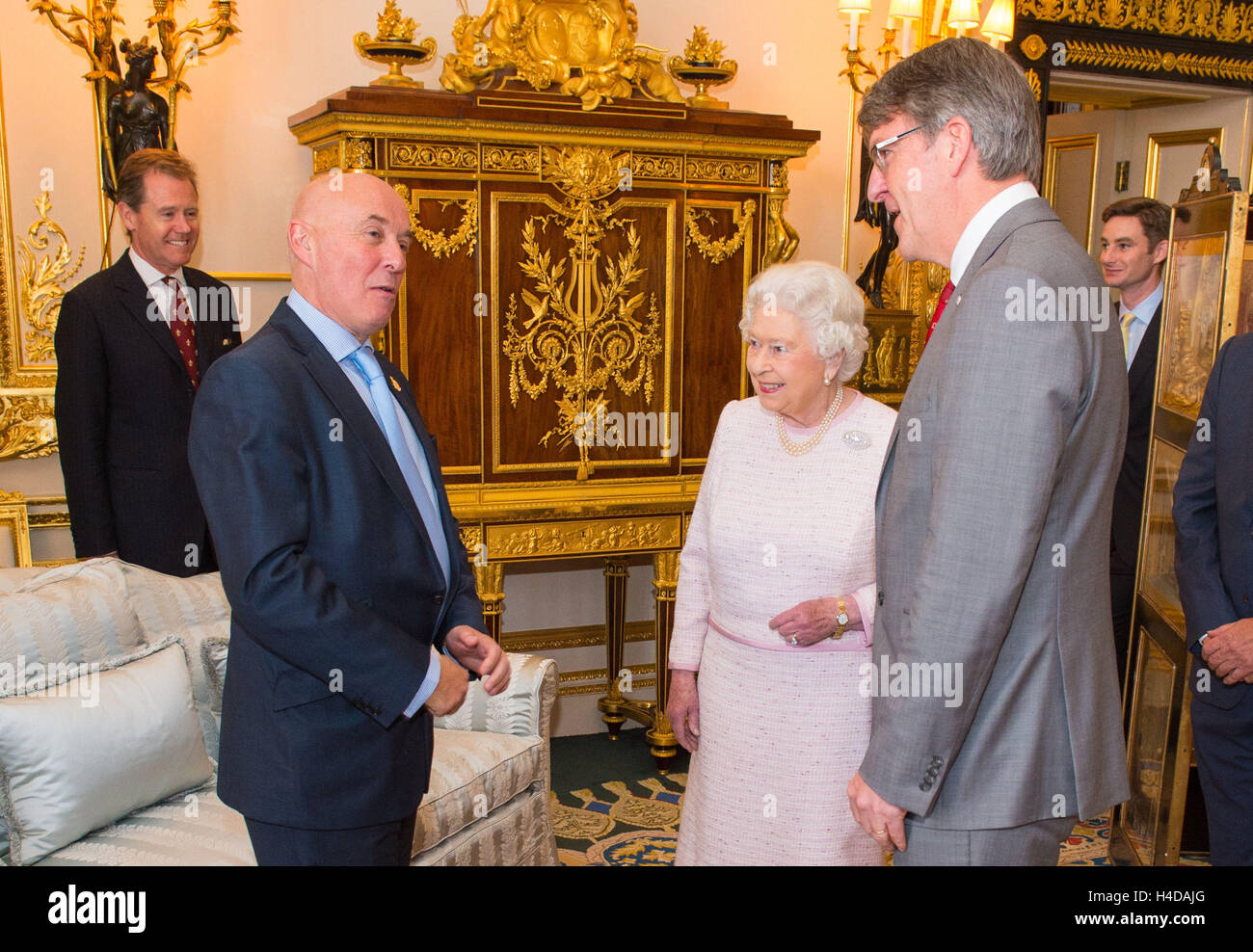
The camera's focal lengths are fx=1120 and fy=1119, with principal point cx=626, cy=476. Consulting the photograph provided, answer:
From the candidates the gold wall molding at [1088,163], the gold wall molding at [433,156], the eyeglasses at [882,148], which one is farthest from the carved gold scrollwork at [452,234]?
the gold wall molding at [1088,163]

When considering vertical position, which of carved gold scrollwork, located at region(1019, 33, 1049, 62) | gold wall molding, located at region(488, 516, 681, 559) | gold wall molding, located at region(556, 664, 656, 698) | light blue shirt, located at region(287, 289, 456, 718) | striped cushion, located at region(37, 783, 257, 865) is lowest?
gold wall molding, located at region(556, 664, 656, 698)

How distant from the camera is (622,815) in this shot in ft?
12.3

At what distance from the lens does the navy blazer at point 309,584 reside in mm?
1593

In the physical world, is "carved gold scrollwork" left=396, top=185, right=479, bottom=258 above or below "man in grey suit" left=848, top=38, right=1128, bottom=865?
above

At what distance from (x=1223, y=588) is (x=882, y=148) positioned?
1.70 meters

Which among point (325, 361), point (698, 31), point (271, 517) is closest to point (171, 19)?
point (698, 31)

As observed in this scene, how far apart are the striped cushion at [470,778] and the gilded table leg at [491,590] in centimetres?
80

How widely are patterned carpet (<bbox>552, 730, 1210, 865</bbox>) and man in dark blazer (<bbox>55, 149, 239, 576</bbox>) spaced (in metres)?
1.46

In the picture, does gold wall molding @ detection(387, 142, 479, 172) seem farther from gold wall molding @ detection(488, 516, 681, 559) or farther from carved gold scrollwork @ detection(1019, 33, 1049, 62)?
carved gold scrollwork @ detection(1019, 33, 1049, 62)

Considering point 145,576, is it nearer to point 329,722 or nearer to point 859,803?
point 329,722

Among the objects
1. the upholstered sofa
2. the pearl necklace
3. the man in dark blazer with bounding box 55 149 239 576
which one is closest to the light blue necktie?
the pearl necklace

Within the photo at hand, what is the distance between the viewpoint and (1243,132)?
559cm

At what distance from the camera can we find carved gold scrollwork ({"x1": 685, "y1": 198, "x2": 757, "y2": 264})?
13.4ft

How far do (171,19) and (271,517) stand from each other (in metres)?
2.74
